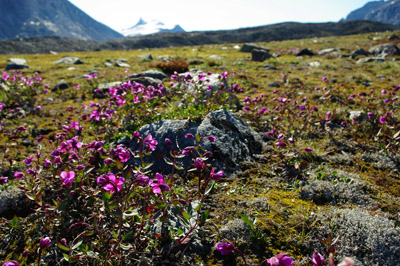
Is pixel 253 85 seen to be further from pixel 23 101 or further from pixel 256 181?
pixel 23 101

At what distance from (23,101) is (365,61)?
18788mm

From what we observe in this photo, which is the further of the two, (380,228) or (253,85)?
(253,85)

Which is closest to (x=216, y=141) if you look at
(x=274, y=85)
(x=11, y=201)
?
(x=11, y=201)

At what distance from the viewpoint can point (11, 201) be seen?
3150 millimetres

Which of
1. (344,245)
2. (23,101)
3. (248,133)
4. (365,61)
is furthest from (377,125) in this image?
(365,61)

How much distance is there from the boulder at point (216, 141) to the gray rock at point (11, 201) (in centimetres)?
155

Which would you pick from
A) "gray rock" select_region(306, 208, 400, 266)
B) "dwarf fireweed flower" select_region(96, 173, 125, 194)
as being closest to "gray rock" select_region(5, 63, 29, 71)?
"dwarf fireweed flower" select_region(96, 173, 125, 194)

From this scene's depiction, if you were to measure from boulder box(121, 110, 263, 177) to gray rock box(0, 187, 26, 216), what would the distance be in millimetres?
1548

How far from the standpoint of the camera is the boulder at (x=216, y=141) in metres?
3.78

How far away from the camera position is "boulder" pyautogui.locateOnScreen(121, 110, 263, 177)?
3779 mm

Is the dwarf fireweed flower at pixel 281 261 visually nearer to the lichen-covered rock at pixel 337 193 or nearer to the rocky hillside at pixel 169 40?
the lichen-covered rock at pixel 337 193

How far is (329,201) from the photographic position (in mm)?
3135

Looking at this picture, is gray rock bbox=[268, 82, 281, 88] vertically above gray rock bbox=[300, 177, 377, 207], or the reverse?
gray rock bbox=[268, 82, 281, 88]

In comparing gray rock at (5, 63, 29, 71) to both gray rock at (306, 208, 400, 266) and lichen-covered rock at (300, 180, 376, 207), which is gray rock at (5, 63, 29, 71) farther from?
gray rock at (306, 208, 400, 266)
